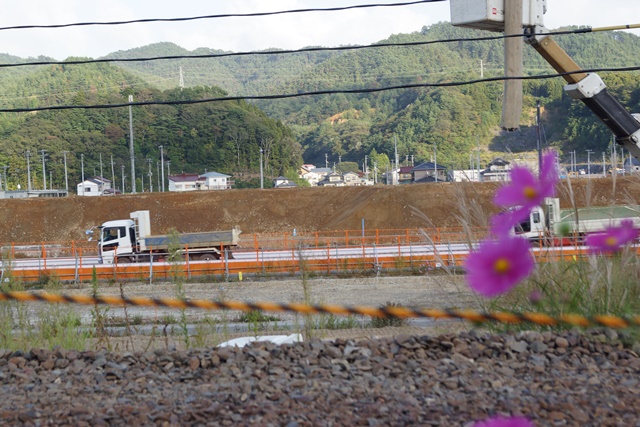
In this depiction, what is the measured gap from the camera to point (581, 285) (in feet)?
22.0

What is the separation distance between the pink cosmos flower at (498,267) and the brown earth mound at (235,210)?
154 ft

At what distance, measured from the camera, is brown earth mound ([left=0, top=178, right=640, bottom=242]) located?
50.1 m

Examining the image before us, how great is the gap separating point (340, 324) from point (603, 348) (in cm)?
866

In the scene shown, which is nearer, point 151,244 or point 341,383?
point 341,383

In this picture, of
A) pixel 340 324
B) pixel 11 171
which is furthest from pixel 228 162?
pixel 340 324

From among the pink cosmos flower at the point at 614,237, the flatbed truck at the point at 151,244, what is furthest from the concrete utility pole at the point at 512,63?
the flatbed truck at the point at 151,244

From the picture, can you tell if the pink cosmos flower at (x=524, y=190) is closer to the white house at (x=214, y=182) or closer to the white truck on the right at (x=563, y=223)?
the white truck on the right at (x=563, y=223)

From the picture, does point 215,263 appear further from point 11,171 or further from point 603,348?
point 11,171

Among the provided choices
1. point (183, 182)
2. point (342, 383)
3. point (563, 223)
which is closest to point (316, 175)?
point (183, 182)

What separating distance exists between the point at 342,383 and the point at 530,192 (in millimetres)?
4016

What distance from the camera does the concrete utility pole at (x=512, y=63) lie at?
8.57 meters

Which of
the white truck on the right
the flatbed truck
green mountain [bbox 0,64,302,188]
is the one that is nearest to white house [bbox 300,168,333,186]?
green mountain [bbox 0,64,302,188]

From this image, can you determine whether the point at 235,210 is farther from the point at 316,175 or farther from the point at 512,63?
the point at 316,175

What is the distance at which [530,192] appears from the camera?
1.88 m
